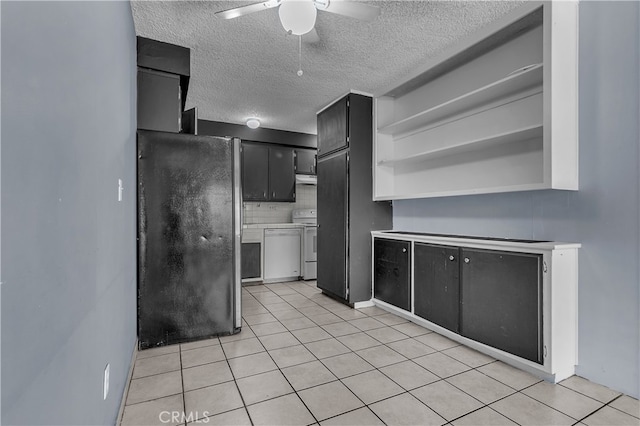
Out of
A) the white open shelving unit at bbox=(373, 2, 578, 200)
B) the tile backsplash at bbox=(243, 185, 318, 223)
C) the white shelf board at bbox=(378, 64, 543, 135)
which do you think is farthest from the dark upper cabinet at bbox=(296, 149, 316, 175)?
the white shelf board at bbox=(378, 64, 543, 135)

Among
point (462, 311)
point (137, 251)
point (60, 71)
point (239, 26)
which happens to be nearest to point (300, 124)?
point (239, 26)

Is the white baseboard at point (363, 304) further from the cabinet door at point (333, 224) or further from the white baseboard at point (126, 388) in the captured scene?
the white baseboard at point (126, 388)

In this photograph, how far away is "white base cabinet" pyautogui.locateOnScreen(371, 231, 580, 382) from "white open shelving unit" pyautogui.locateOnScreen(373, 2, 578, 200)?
1.62 feet

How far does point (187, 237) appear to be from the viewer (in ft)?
9.21

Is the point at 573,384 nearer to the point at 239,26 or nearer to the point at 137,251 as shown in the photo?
the point at 137,251

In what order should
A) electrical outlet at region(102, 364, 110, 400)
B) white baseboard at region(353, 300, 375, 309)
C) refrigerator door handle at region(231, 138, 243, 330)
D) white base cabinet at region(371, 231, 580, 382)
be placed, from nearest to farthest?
electrical outlet at region(102, 364, 110, 400) → white base cabinet at region(371, 231, 580, 382) → refrigerator door handle at region(231, 138, 243, 330) → white baseboard at region(353, 300, 375, 309)

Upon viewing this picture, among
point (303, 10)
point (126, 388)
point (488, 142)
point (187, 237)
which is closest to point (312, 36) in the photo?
point (303, 10)

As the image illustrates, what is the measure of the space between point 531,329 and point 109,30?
10.3 feet

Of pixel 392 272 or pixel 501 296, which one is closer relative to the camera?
pixel 501 296

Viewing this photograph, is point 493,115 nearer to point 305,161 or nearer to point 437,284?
point 437,284

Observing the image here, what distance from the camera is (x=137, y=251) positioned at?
2.66 m

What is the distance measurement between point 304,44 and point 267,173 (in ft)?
10.0

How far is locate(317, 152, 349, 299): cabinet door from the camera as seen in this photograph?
3945 mm

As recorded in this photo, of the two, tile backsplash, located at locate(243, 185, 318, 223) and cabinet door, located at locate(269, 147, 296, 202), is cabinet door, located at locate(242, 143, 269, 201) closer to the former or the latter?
cabinet door, located at locate(269, 147, 296, 202)
